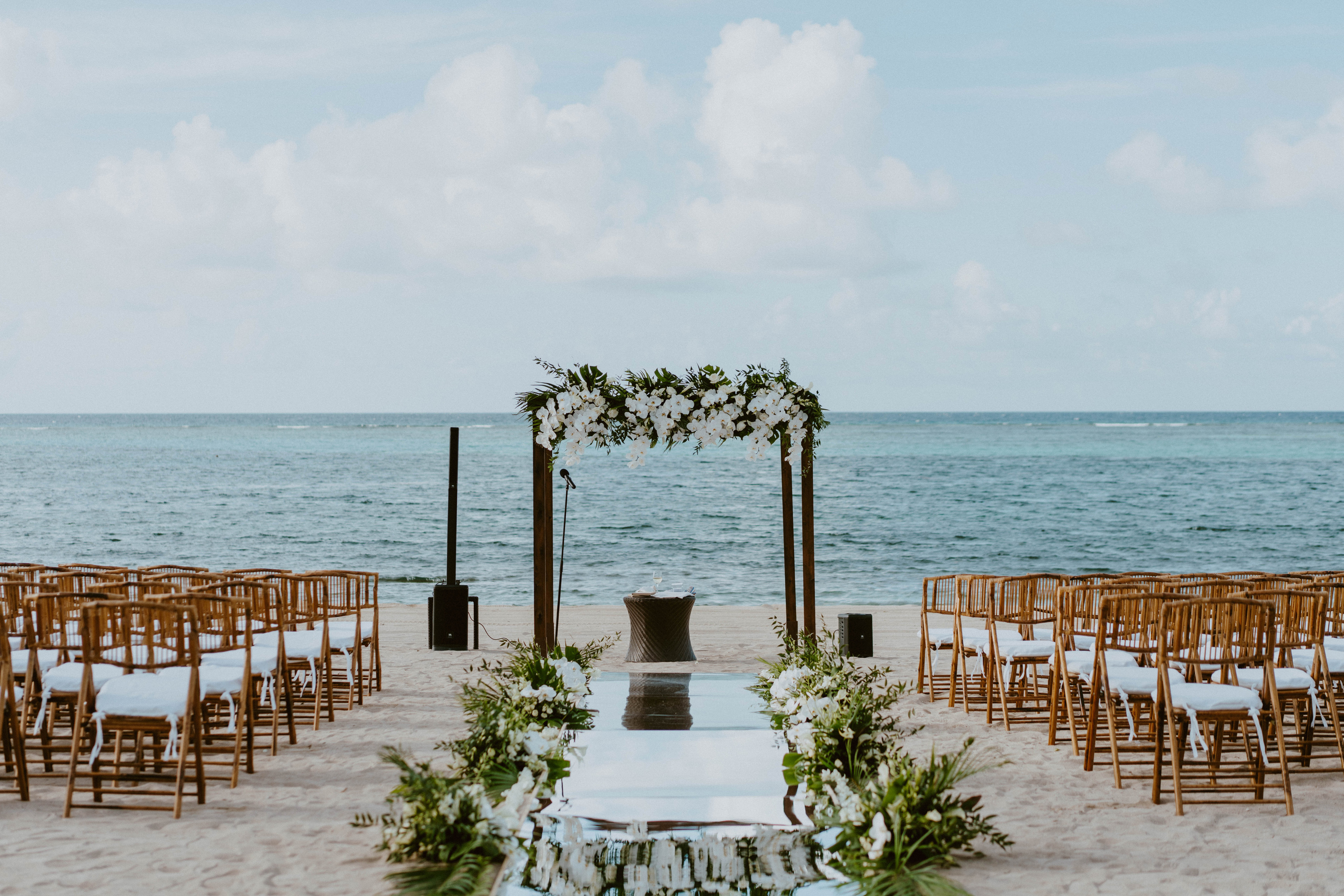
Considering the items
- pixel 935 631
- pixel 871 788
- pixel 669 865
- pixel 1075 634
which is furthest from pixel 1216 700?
pixel 935 631

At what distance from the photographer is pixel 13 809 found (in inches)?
193

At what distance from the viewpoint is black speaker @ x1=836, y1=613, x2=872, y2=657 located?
9.12m

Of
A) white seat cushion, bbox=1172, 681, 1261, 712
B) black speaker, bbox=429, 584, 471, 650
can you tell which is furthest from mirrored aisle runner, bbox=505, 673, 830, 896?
black speaker, bbox=429, 584, 471, 650

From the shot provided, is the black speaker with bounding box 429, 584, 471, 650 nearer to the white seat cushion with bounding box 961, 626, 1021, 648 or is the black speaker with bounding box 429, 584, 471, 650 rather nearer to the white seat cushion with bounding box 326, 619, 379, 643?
the white seat cushion with bounding box 326, 619, 379, 643

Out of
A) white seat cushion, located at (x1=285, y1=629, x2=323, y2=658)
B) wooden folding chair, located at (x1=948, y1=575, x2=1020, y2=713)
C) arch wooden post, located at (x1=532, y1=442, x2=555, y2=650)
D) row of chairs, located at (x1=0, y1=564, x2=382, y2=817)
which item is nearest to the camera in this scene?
row of chairs, located at (x1=0, y1=564, x2=382, y2=817)

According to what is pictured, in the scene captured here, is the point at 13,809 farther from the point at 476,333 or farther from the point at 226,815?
the point at 476,333

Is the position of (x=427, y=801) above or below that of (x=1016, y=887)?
above

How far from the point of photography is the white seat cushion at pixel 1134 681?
206 inches

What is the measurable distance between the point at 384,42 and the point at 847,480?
35403mm

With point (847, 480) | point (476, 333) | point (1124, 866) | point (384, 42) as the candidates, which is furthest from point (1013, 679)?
point (476, 333)

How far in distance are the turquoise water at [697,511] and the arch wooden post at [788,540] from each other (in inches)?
320

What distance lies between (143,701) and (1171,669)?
14.8 feet

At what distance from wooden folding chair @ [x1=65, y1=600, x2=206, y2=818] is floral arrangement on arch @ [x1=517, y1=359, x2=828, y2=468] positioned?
300 centimetres

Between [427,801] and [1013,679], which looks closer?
[427,801]
